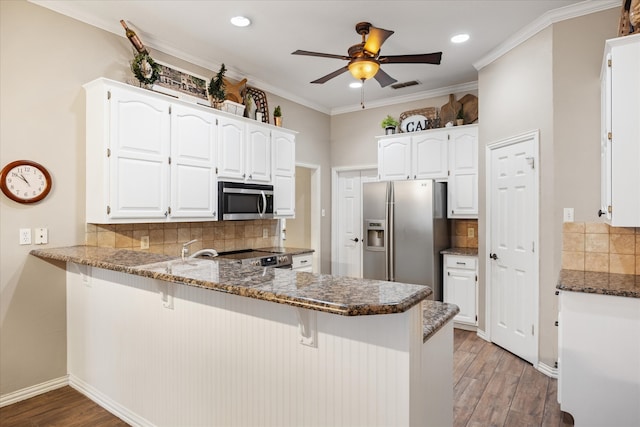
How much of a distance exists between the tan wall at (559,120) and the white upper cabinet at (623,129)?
757 mm

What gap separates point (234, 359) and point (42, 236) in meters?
2.00

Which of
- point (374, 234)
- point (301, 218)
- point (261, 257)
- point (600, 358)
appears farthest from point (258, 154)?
point (600, 358)

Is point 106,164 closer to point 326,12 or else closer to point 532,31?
point 326,12

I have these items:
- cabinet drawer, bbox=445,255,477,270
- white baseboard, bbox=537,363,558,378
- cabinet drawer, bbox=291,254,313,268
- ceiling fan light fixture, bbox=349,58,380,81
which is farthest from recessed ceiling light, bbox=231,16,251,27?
white baseboard, bbox=537,363,558,378

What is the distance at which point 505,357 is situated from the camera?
11.1 ft

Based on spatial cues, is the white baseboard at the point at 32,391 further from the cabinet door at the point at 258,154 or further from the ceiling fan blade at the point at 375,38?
the ceiling fan blade at the point at 375,38

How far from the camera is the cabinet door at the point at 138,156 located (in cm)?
278

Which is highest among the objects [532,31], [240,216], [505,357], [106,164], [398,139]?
[532,31]

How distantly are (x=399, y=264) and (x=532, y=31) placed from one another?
8.95ft

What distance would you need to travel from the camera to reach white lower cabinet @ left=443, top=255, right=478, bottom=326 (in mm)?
4148

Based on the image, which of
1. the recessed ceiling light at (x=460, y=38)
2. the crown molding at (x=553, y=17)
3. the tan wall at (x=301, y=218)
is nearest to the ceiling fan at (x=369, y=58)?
the recessed ceiling light at (x=460, y=38)

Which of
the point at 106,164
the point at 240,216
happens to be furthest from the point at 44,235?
the point at 240,216

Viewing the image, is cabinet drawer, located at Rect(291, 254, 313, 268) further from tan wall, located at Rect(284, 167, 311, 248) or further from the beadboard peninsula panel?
the beadboard peninsula panel

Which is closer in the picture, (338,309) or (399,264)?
(338,309)
